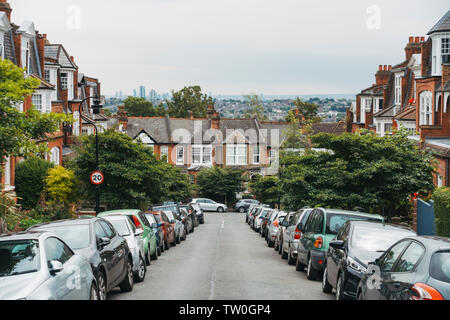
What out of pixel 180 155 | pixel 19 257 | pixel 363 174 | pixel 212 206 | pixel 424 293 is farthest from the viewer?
pixel 180 155

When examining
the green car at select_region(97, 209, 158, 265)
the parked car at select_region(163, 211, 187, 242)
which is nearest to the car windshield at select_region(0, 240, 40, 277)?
the green car at select_region(97, 209, 158, 265)

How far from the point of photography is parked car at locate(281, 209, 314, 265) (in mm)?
17375

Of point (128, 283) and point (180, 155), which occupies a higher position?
point (180, 155)

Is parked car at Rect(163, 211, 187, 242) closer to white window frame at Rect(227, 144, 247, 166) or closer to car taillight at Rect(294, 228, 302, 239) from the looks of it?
car taillight at Rect(294, 228, 302, 239)

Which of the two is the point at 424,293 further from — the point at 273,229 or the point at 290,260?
the point at 273,229

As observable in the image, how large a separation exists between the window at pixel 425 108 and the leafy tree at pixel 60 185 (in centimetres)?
1937

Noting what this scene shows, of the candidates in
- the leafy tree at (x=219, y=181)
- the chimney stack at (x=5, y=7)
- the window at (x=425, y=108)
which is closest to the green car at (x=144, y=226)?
the chimney stack at (x=5, y=7)

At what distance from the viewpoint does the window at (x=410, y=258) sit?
7541 mm

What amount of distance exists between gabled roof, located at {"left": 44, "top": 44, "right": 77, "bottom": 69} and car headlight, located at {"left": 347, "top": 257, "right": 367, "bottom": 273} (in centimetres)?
3700

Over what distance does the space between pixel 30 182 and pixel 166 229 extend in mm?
11647

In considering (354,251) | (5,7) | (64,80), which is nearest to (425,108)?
(5,7)

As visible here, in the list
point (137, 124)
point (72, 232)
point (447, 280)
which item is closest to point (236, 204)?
point (137, 124)

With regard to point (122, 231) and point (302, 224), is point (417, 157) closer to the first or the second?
point (302, 224)

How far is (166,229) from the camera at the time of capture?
77.5 ft
